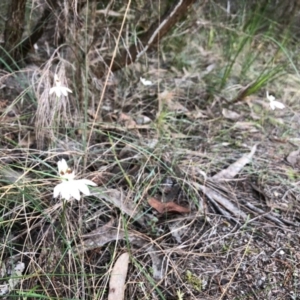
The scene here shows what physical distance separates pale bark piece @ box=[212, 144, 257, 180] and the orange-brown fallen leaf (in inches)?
8.1

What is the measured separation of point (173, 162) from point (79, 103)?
456mm

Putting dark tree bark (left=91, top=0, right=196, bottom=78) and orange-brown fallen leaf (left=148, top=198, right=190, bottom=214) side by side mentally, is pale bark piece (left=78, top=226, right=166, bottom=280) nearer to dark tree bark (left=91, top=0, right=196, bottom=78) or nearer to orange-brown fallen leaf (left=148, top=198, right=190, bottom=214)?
orange-brown fallen leaf (left=148, top=198, right=190, bottom=214)

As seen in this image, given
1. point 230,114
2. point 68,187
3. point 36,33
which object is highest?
point 68,187

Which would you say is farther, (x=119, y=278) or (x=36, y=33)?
(x=36, y=33)

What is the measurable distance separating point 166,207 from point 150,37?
31.7 inches

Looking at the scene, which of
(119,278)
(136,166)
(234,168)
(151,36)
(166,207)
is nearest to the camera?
(119,278)

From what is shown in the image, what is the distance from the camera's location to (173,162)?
4.66 feet

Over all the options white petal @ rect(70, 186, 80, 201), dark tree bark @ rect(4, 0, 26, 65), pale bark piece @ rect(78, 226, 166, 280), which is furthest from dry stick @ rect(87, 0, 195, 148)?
white petal @ rect(70, 186, 80, 201)

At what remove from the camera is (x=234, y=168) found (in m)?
1.51

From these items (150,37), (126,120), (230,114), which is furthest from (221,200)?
(150,37)

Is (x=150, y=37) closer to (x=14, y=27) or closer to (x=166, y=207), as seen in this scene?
(x=14, y=27)

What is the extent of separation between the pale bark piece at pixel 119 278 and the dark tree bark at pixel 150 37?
2.80ft

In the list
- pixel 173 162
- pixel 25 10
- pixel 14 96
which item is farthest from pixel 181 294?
pixel 25 10

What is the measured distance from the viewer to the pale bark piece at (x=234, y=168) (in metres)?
1.47
